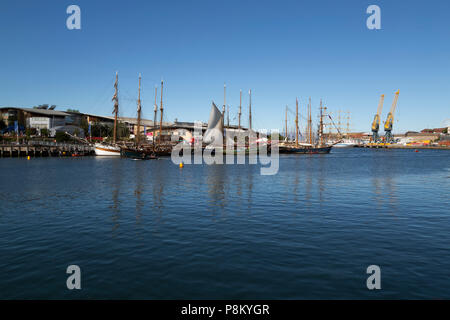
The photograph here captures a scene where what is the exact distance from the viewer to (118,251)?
538 inches

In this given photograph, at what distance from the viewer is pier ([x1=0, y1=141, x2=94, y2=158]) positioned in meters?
95.2

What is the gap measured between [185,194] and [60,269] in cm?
1819

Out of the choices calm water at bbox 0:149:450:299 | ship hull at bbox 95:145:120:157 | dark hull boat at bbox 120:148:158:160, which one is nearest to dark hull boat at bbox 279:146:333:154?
dark hull boat at bbox 120:148:158:160

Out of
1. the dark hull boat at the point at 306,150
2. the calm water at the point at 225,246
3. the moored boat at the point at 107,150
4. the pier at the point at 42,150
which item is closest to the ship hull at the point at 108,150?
the moored boat at the point at 107,150

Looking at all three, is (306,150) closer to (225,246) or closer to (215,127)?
(215,127)

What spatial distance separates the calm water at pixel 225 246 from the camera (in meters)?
10.1

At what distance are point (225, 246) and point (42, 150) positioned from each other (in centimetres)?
10448

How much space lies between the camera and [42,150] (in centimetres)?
10081

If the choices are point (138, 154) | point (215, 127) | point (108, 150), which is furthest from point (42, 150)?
point (215, 127)

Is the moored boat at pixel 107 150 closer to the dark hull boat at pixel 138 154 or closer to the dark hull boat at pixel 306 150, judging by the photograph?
the dark hull boat at pixel 138 154

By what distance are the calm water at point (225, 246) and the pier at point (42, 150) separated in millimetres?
82270
